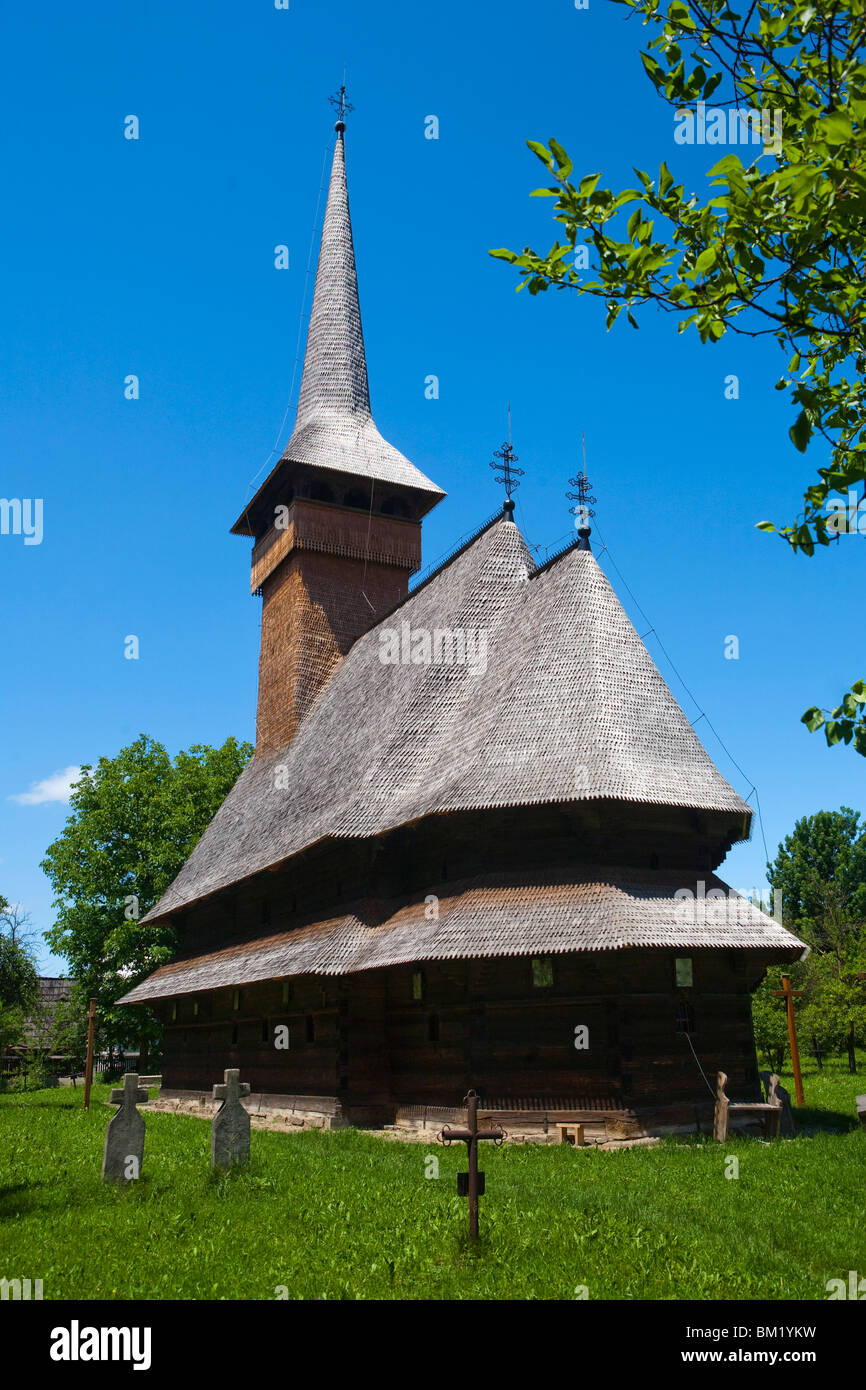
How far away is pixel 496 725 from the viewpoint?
1884 cm

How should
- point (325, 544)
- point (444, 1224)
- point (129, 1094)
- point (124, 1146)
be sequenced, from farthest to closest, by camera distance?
point (325, 544), point (129, 1094), point (124, 1146), point (444, 1224)

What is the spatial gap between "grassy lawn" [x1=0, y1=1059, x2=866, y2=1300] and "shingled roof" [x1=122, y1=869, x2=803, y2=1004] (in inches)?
114

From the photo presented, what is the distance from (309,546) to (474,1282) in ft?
85.7

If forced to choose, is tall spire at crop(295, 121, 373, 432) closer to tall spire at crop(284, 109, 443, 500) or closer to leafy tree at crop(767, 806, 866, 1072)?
tall spire at crop(284, 109, 443, 500)

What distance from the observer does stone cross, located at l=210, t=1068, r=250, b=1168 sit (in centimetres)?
1165

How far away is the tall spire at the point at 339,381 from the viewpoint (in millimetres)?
32406

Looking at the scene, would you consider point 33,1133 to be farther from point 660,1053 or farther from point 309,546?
point 309,546

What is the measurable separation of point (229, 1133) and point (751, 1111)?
7475mm

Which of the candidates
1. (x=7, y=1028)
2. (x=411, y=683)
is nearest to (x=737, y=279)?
(x=411, y=683)


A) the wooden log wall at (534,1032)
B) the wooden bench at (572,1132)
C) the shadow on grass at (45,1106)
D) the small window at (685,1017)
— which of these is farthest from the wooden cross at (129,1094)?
the shadow on grass at (45,1106)

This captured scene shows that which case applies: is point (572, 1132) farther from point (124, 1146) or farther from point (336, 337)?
point (336, 337)

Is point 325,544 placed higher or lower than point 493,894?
higher

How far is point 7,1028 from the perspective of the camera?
98.4 feet

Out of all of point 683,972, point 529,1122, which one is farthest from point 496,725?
point 529,1122
